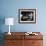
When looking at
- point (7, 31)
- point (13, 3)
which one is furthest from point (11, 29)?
point (13, 3)

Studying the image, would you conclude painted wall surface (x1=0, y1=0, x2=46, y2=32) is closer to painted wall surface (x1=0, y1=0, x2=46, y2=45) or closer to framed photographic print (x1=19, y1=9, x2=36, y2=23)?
painted wall surface (x1=0, y1=0, x2=46, y2=45)

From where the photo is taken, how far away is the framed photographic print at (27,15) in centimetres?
451

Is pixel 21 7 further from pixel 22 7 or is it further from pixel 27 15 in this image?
pixel 27 15

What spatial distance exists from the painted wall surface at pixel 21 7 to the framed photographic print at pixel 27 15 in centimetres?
11

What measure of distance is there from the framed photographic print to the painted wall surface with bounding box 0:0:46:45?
4.3 inches

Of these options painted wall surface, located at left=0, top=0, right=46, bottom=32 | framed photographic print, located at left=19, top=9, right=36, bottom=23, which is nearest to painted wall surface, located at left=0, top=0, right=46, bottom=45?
painted wall surface, located at left=0, top=0, right=46, bottom=32

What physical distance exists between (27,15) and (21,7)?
35 cm

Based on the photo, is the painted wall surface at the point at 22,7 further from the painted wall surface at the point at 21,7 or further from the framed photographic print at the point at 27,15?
the framed photographic print at the point at 27,15

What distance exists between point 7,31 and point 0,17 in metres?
0.55

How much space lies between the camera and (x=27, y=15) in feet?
14.9

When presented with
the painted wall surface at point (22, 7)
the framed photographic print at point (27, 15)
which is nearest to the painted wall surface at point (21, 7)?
the painted wall surface at point (22, 7)

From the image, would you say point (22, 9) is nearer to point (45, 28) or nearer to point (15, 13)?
point (15, 13)

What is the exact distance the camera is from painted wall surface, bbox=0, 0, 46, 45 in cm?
450

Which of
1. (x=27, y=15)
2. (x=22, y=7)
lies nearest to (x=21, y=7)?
(x=22, y=7)
